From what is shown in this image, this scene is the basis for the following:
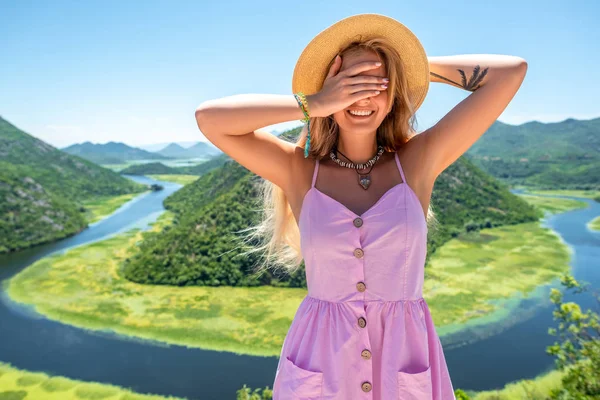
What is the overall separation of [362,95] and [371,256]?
0.51 metres

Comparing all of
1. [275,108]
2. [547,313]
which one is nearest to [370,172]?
[275,108]

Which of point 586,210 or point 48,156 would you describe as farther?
point 48,156

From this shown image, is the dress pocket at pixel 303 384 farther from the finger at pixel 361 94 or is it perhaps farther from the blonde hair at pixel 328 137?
the finger at pixel 361 94

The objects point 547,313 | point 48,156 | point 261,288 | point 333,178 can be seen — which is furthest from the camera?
point 48,156

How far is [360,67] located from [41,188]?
115ft

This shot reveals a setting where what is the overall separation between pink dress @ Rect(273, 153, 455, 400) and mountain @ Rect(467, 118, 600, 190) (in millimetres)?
48115

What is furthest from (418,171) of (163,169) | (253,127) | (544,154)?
(163,169)

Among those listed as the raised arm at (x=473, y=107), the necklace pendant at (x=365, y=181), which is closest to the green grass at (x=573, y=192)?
the raised arm at (x=473, y=107)

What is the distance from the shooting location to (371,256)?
1420mm

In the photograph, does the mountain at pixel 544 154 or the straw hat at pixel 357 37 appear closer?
the straw hat at pixel 357 37

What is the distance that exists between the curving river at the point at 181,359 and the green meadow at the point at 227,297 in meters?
0.48

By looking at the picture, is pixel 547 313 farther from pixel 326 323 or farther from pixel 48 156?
pixel 48 156

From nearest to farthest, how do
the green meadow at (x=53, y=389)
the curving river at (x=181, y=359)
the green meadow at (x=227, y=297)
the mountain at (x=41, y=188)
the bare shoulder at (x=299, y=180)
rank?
the bare shoulder at (x=299, y=180), the green meadow at (x=53, y=389), the curving river at (x=181, y=359), the green meadow at (x=227, y=297), the mountain at (x=41, y=188)

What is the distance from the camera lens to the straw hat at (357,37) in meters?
1.50
